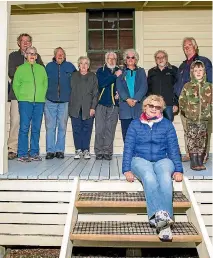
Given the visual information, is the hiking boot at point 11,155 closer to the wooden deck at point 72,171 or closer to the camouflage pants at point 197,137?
the wooden deck at point 72,171

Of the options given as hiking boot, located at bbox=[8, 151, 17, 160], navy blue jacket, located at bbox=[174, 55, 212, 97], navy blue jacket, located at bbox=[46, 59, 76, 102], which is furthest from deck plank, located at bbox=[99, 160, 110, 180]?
navy blue jacket, located at bbox=[174, 55, 212, 97]

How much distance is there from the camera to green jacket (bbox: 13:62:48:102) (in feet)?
15.3

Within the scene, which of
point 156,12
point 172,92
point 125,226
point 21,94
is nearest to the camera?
point 125,226

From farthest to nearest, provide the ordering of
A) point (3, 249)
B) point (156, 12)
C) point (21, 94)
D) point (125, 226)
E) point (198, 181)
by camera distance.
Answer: point (156, 12) → point (21, 94) → point (3, 249) → point (198, 181) → point (125, 226)

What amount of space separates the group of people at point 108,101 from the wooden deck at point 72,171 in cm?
22

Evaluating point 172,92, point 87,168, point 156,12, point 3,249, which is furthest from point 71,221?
point 156,12

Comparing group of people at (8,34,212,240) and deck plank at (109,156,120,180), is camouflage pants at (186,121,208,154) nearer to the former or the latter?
group of people at (8,34,212,240)

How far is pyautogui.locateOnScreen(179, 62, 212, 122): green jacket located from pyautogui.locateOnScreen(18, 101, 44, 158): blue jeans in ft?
7.22

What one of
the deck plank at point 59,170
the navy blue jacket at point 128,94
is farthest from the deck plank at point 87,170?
the navy blue jacket at point 128,94

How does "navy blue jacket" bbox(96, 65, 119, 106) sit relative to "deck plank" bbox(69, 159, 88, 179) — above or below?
above

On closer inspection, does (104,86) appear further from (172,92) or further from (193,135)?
(193,135)

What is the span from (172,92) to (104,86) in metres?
1.15

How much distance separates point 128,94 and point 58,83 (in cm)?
119

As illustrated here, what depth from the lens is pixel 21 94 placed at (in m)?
4.65
